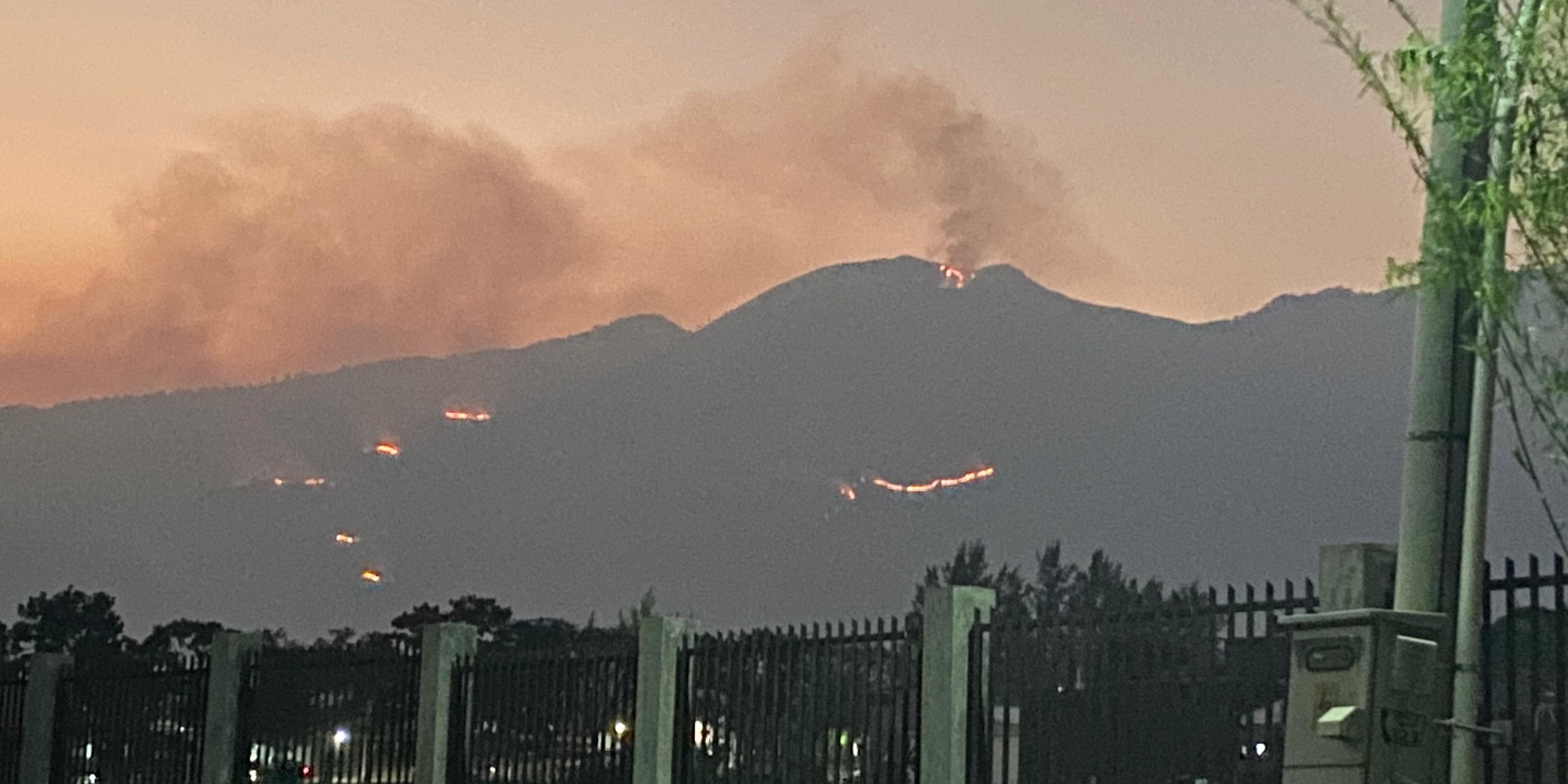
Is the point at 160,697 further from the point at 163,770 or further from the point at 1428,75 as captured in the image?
the point at 1428,75

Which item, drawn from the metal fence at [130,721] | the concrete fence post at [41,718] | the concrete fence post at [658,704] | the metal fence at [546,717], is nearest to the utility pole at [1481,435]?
Answer: the concrete fence post at [658,704]

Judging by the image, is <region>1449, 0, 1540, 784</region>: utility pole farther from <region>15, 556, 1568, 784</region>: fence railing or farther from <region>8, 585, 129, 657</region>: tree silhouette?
<region>8, 585, 129, 657</region>: tree silhouette

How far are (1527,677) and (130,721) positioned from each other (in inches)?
575

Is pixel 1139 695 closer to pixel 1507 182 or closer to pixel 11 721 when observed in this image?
pixel 1507 182

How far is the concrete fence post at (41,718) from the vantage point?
21.4m

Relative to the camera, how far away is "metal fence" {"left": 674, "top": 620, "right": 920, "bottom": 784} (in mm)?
13305

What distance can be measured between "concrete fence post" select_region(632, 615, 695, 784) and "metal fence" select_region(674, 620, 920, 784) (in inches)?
2.4

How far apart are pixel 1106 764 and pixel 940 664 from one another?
1559mm

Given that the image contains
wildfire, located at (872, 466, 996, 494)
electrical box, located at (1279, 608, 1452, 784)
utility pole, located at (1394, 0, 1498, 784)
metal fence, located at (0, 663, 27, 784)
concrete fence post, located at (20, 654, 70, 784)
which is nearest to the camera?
electrical box, located at (1279, 608, 1452, 784)

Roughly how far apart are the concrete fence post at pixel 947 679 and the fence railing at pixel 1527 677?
364cm

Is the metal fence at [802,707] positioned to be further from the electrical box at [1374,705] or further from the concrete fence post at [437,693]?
the electrical box at [1374,705]

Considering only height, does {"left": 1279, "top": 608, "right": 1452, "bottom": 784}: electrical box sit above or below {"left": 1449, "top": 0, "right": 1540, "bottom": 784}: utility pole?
below

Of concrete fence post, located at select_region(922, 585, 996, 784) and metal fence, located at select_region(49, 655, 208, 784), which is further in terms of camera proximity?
metal fence, located at select_region(49, 655, 208, 784)

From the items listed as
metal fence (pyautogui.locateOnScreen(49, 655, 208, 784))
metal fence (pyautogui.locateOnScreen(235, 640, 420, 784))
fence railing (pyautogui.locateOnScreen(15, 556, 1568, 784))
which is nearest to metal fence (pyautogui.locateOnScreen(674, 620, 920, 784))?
fence railing (pyautogui.locateOnScreen(15, 556, 1568, 784))
